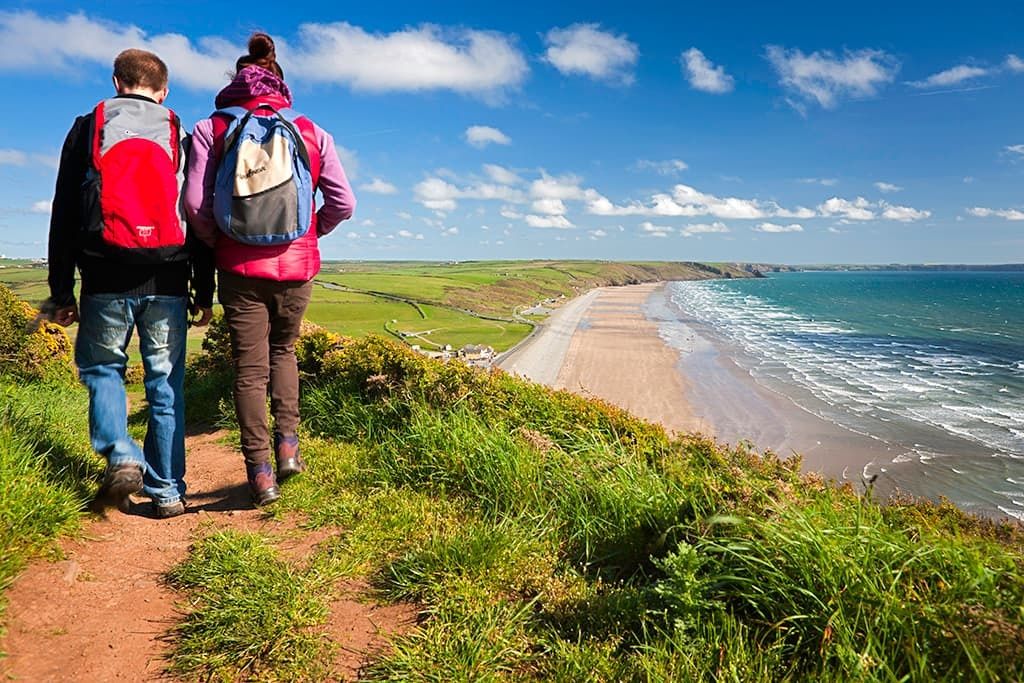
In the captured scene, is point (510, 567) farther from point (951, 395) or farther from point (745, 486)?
point (951, 395)

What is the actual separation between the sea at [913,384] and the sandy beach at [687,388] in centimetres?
86

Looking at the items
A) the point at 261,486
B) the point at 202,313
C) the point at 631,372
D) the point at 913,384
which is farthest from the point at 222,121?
the point at 913,384

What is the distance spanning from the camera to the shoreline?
2103 centimetres

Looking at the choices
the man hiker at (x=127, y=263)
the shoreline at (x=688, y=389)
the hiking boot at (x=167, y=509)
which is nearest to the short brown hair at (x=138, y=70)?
the man hiker at (x=127, y=263)

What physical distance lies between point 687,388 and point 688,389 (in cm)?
29

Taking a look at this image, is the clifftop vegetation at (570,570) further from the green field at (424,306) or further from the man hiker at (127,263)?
the green field at (424,306)

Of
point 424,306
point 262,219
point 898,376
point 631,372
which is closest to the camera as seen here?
point 262,219

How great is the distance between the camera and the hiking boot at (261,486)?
11.6 feet

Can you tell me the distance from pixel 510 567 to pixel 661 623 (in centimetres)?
80

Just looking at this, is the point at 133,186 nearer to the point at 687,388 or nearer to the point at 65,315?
the point at 65,315

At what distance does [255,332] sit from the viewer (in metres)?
3.50

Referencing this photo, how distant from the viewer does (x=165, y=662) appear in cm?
212

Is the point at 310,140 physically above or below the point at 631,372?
above

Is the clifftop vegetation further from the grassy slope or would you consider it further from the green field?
the green field
